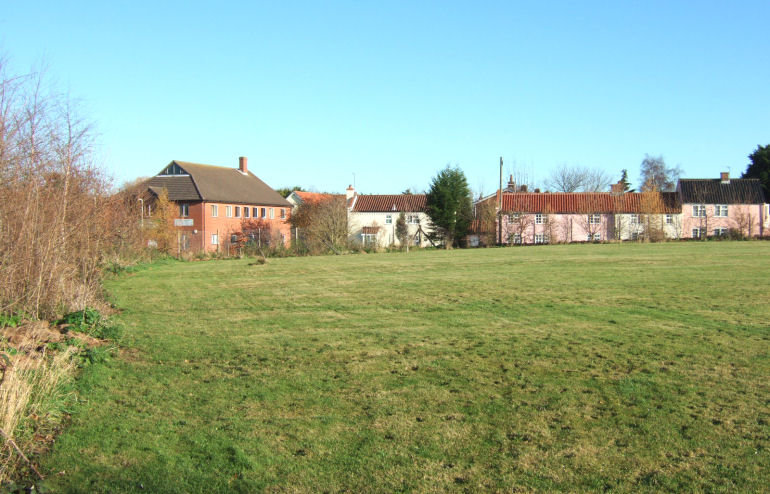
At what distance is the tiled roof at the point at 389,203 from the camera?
2376 inches

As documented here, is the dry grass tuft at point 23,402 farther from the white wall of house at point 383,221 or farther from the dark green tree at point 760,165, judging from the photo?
the dark green tree at point 760,165

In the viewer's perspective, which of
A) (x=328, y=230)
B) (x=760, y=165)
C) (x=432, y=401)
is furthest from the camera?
(x=760, y=165)

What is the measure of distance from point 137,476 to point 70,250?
7.40 meters

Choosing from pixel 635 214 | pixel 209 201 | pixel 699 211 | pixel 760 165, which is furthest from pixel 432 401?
pixel 760 165

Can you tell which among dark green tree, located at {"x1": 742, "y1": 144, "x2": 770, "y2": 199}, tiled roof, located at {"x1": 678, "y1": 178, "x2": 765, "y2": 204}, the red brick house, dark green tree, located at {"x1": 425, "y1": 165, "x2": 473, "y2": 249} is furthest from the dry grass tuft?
dark green tree, located at {"x1": 742, "y1": 144, "x2": 770, "y2": 199}

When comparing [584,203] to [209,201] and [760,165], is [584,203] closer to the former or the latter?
[760,165]

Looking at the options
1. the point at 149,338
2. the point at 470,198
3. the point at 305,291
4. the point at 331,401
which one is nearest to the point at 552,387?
the point at 331,401

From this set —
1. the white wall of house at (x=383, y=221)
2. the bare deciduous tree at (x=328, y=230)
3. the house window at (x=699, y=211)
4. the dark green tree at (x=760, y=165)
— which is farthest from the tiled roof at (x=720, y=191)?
the bare deciduous tree at (x=328, y=230)

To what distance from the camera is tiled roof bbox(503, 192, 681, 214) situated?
54875 mm

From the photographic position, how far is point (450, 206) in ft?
170

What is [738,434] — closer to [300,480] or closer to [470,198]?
[300,480]

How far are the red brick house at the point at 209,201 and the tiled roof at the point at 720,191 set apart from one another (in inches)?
1483

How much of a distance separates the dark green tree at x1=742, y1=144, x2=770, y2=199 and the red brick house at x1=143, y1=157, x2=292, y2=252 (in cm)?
4921

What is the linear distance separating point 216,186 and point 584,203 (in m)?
33.5
